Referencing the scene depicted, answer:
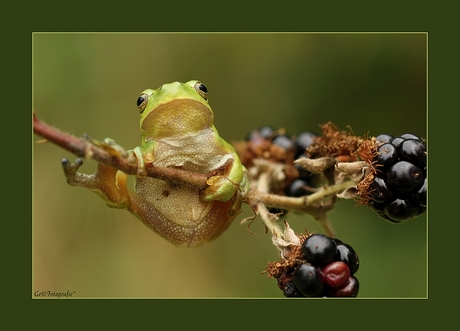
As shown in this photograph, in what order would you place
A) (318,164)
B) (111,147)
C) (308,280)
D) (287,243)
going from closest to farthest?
(111,147) → (308,280) → (287,243) → (318,164)

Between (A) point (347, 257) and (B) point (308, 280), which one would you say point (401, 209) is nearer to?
(A) point (347, 257)

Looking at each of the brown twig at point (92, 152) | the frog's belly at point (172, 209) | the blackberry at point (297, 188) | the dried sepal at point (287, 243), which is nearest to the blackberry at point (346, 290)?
the dried sepal at point (287, 243)

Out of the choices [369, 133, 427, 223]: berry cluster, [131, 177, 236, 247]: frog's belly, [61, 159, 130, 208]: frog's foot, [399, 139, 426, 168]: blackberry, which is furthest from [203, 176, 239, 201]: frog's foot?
[399, 139, 426, 168]: blackberry

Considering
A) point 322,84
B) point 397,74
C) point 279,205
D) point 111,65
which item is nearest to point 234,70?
point 322,84

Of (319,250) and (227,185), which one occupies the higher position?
(227,185)

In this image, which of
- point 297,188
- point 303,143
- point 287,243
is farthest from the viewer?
point 303,143

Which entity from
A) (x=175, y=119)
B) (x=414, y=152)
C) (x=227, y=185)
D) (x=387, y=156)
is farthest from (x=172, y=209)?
(x=414, y=152)

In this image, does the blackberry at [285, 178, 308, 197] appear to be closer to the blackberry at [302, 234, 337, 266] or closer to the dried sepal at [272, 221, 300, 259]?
the dried sepal at [272, 221, 300, 259]

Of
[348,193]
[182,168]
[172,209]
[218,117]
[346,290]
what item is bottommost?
[346,290]
